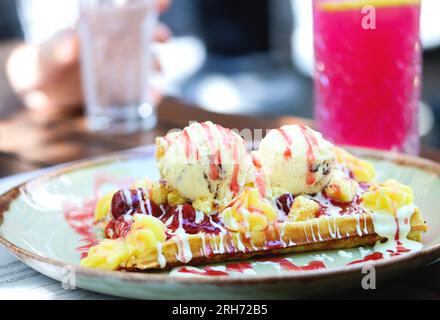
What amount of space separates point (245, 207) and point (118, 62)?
3.72 ft

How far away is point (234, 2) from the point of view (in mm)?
6352

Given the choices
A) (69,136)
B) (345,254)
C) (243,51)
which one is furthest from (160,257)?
(243,51)

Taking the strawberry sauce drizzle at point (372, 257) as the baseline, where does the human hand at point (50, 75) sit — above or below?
above

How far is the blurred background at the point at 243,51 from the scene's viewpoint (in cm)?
523

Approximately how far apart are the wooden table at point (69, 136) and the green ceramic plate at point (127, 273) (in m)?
0.23

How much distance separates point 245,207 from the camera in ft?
3.43

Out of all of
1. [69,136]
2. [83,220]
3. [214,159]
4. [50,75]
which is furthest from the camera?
[50,75]

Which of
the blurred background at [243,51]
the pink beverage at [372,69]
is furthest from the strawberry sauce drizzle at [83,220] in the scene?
the blurred background at [243,51]

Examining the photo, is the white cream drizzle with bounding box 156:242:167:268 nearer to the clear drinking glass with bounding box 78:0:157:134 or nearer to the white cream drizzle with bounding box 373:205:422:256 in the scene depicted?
the white cream drizzle with bounding box 373:205:422:256

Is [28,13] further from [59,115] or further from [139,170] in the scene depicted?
[139,170]

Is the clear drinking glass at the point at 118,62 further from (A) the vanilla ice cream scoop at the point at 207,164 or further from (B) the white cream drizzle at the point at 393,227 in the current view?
(B) the white cream drizzle at the point at 393,227

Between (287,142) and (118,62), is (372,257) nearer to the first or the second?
(287,142)

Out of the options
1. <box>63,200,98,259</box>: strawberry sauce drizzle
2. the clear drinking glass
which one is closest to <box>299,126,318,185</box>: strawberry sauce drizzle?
<box>63,200,98,259</box>: strawberry sauce drizzle

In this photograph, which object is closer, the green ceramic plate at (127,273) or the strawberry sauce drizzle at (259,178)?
the green ceramic plate at (127,273)
